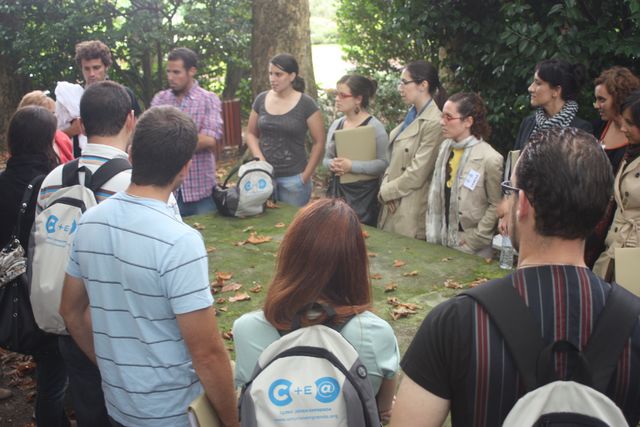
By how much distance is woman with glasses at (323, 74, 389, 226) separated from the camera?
22.5ft

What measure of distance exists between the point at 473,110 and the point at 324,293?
3.82 m

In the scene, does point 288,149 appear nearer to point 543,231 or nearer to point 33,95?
point 33,95

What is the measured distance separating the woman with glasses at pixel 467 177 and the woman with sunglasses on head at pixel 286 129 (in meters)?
1.55

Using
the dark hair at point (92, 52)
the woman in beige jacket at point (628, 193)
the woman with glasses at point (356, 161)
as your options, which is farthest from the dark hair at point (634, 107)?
the dark hair at point (92, 52)

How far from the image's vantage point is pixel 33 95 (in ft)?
19.5

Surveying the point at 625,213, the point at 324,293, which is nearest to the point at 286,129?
the point at 625,213

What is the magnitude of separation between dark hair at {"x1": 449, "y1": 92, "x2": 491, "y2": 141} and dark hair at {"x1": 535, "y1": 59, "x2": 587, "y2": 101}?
552mm

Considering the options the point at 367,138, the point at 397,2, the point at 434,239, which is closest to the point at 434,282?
the point at 434,239

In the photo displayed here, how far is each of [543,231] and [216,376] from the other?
54.8 inches

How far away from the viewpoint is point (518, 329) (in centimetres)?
182

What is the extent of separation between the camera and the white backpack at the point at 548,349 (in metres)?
1.74

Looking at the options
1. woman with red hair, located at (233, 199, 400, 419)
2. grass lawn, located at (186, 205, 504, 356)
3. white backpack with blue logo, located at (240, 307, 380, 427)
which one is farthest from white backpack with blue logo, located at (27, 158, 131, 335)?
grass lawn, located at (186, 205, 504, 356)

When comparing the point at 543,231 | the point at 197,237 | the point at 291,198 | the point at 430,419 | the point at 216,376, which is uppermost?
the point at 543,231

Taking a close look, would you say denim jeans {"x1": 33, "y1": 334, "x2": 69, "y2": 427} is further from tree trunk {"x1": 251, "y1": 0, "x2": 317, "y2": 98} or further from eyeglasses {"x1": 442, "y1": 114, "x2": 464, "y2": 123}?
tree trunk {"x1": 251, "y1": 0, "x2": 317, "y2": 98}
